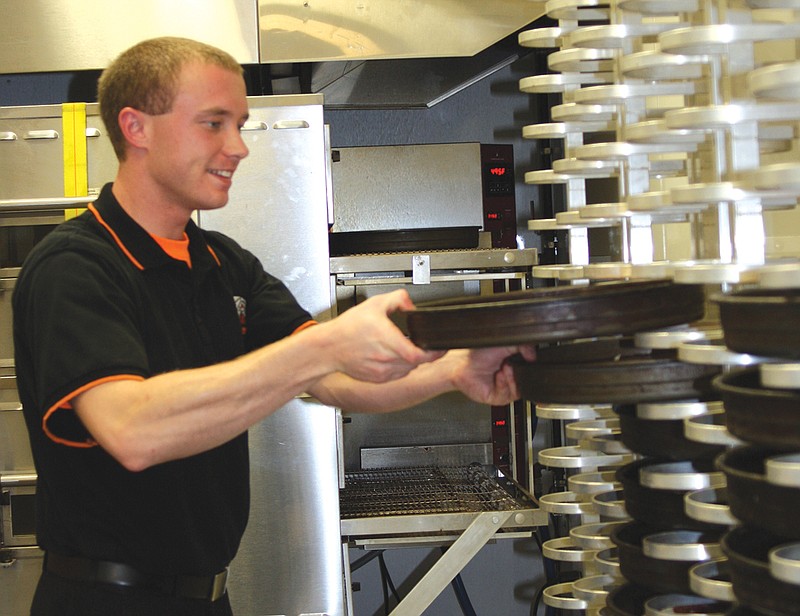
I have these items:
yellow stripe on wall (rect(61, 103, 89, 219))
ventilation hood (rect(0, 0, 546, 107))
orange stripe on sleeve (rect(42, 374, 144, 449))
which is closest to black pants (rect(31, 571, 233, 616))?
orange stripe on sleeve (rect(42, 374, 144, 449))

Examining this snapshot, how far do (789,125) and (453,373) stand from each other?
601 millimetres

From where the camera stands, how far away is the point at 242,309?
194 cm

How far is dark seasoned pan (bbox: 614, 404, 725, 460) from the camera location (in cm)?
126

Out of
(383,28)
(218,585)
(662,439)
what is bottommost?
(218,585)

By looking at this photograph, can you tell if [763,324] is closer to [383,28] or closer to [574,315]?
[574,315]

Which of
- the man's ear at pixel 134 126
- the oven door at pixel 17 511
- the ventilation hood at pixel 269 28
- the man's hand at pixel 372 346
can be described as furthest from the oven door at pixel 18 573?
the man's hand at pixel 372 346

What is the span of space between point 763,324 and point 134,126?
1.22 meters

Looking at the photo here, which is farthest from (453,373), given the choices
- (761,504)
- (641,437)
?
(761,504)

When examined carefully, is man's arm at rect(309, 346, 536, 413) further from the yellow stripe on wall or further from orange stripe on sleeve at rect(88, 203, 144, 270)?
the yellow stripe on wall

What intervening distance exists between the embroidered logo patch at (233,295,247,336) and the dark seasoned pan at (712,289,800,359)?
1155 millimetres

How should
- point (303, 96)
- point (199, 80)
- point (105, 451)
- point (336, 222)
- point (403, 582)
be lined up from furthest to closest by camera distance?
point (403, 582) < point (336, 222) < point (303, 96) < point (199, 80) < point (105, 451)

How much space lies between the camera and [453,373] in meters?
1.67

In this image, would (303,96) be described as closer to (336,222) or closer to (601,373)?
(336,222)

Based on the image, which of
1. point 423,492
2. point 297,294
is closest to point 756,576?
point 297,294
